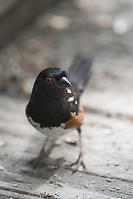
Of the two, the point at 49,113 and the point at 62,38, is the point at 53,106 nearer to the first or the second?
the point at 49,113

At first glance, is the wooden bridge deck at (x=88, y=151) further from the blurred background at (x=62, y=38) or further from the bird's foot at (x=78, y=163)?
the blurred background at (x=62, y=38)

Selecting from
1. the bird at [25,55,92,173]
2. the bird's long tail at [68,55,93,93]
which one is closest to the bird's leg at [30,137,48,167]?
the bird at [25,55,92,173]

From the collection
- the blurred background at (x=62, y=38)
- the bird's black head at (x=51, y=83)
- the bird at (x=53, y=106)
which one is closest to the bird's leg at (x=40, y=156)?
the bird at (x=53, y=106)

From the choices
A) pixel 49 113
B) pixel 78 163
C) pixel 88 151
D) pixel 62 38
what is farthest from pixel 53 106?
pixel 62 38

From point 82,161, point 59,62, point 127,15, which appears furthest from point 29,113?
point 127,15

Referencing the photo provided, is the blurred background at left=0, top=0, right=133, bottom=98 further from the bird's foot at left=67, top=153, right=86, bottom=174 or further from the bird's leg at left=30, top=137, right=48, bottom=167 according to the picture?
the bird's foot at left=67, top=153, right=86, bottom=174
